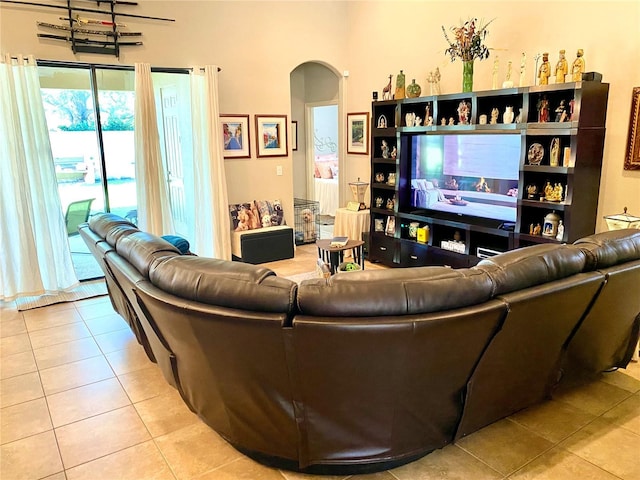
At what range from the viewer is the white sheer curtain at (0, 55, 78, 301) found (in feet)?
13.9

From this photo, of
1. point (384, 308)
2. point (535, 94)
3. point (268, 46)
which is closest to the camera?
point (384, 308)

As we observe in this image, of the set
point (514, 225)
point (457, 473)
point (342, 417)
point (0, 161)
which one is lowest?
point (457, 473)

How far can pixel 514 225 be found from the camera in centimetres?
445

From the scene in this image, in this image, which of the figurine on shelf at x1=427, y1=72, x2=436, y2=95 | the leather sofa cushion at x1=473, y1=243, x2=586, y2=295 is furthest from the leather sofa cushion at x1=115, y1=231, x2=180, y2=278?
the figurine on shelf at x1=427, y1=72, x2=436, y2=95

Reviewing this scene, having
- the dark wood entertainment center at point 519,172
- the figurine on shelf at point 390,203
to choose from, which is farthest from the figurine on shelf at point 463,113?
the figurine on shelf at point 390,203

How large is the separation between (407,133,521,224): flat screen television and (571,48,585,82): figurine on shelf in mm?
660

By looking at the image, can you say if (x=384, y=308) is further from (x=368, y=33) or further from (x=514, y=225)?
(x=368, y=33)

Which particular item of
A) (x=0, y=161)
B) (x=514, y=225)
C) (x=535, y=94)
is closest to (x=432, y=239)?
(x=514, y=225)

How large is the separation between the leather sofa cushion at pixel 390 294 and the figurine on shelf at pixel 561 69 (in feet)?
9.53

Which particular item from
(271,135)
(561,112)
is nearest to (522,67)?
(561,112)

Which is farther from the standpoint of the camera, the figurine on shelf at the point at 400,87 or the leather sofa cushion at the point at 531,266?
the figurine on shelf at the point at 400,87

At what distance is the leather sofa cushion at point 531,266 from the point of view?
6.57 ft

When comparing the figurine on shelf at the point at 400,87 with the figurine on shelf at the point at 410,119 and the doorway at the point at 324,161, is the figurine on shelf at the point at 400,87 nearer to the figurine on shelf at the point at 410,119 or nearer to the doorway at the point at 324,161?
the figurine on shelf at the point at 410,119

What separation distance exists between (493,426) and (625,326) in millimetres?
1028
